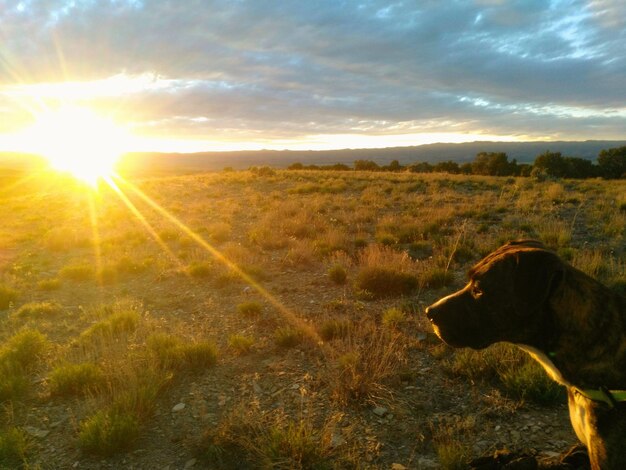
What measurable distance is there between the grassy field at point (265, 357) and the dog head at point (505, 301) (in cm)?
115

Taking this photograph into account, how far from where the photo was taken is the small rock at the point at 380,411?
4328mm

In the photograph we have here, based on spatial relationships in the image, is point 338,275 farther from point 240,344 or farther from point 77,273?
point 77,273

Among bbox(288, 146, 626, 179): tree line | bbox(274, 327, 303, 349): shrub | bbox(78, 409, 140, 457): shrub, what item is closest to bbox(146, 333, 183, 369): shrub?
bbox(78, 409, 140, 457): shrub

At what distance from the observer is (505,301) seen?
9.58 ft

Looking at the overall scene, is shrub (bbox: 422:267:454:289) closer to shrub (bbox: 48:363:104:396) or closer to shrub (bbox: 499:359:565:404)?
shrub (bbox: 499:359:565:404)

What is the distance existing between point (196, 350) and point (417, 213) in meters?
11.1

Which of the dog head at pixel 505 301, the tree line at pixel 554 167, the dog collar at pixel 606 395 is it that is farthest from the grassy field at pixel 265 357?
the tree line at pixel 554 167

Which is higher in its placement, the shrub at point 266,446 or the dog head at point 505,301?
the dog head at point 505,301

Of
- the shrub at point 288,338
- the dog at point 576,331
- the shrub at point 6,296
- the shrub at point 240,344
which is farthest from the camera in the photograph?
the shrub at point 6,296

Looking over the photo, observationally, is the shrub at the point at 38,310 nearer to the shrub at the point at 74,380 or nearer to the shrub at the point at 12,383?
the shrub at the point at 12,383

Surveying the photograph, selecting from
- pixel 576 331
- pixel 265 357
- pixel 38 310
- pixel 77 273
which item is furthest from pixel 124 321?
pixel 576 331

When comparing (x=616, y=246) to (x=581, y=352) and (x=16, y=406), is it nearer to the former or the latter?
(x=581, y=352)

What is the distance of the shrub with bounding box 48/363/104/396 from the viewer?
484 centimetres

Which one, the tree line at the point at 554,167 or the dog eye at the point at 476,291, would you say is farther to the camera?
the tree line at the point at 554,167
